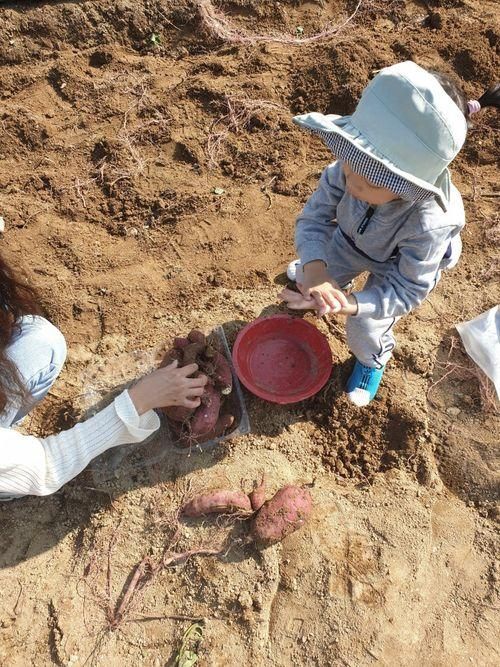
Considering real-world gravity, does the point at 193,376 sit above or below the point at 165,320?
above

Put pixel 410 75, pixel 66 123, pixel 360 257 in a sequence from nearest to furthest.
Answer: pixel 410 75, pixel 360 257, pixel 66 123

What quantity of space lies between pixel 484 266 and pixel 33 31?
3.35 m

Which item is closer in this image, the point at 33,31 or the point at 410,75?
the point at 410,75

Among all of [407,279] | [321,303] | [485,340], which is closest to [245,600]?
[321,303]

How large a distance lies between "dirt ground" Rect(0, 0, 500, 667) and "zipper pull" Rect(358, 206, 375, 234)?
2.50ft

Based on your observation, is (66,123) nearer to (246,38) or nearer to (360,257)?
(246,38)

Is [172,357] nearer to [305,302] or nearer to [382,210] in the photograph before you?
[305,302]

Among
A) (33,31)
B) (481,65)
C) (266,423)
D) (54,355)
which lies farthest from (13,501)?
(481,65)

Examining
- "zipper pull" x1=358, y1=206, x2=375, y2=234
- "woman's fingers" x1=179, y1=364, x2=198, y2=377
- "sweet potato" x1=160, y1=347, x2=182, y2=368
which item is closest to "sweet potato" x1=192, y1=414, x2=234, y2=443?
"sweet potato" x1=160, y1=347, x2=182, y2=368

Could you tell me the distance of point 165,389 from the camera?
76.3 inches

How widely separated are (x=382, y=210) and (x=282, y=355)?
98cm

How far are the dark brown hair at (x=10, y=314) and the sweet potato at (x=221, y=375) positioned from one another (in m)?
0.76

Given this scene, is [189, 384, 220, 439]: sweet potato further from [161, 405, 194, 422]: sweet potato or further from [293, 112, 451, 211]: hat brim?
[293, 112, 451, 211]: hat brim

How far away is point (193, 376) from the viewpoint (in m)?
2.15
